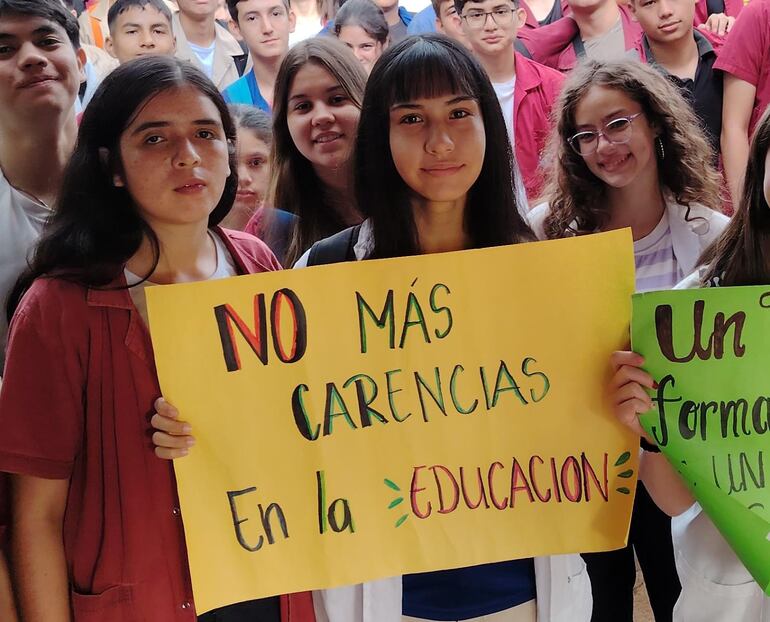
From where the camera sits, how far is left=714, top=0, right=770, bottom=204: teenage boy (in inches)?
114

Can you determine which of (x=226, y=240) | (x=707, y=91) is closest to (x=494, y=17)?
(x=707, y=91)

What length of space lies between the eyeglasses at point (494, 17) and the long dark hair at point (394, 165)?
5.08 feet

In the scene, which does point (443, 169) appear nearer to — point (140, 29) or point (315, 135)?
point (315, 135)

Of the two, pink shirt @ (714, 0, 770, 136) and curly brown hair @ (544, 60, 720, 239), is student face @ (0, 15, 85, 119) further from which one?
pink shirt @ (714, 0, 770, 136)

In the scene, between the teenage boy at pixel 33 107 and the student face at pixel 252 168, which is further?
the student face at pixel 252 168

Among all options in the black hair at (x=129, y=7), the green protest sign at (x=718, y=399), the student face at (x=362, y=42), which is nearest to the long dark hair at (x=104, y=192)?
the green protest sign at (x=718, y=399)

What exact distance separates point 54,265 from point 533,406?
797mm

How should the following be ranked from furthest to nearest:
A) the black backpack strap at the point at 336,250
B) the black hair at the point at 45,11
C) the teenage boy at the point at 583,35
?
the teenage boy at the point at 583,35, the black hair at the point at 45,11, the black backpack strap at the point at 336,250

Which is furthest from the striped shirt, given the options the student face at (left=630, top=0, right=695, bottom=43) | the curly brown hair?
the student face at (left=630, top=0, right=695, bottom=43)

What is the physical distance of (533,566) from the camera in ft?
4.91

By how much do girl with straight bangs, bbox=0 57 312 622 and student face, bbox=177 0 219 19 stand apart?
223cm

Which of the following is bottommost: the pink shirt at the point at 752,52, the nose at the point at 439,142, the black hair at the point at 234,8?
the nose at the point at 439,142

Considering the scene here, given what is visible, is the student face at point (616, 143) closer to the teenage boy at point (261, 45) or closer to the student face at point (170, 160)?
the student face at point (170, 160)

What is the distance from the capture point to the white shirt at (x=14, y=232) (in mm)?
1566
